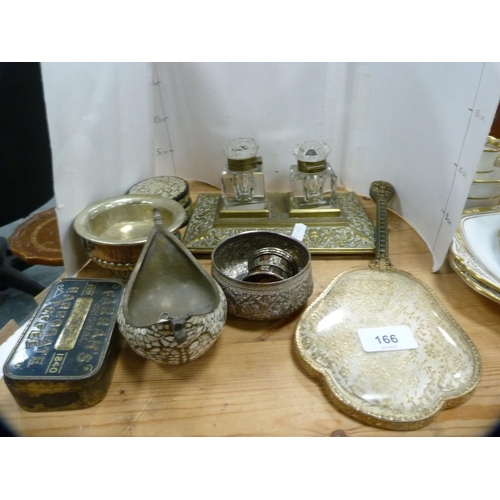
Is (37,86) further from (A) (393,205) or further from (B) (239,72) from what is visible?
(A) (393,205)

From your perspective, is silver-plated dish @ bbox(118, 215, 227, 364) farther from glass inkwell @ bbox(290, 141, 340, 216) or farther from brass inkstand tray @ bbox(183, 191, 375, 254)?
glass inkwell @ bbox(290, 141, 340, 216)

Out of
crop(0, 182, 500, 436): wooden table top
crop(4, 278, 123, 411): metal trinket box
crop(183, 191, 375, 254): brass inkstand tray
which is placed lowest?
crop(0, 182, 500, 436): wooden table top

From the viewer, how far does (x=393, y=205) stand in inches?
36.4

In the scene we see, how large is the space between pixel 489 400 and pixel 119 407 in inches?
19.0

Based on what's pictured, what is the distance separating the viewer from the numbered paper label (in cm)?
59

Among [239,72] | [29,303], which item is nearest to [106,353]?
[239,72]

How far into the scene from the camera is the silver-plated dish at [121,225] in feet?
2.20

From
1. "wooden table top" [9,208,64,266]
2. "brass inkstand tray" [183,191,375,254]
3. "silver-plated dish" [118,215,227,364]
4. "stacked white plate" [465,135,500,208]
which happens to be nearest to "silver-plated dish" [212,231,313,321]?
"silver-plated dish" [118,215,227,364]

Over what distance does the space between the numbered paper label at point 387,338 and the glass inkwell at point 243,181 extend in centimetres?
35

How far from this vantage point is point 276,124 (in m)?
0.92

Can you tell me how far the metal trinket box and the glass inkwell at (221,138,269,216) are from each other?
1.15ft

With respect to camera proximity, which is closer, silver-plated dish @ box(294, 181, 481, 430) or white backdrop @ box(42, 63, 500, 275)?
silver-plated dish @ box(294, 181, 481, 430)

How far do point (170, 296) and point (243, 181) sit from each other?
345 mm

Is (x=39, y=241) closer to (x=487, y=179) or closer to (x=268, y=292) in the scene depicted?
(x=268, y=292)
